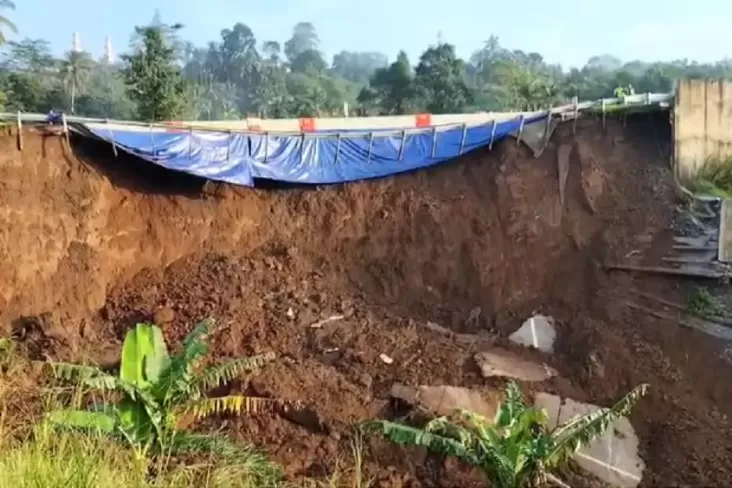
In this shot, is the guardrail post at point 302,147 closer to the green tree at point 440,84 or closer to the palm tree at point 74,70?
the green tree at point 440,84

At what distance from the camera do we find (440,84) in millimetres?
29031

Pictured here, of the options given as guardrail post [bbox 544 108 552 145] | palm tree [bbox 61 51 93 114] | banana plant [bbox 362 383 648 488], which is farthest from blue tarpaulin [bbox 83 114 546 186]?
palm tree [bbox 61 51 93 114]

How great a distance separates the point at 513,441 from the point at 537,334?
12.3 ft

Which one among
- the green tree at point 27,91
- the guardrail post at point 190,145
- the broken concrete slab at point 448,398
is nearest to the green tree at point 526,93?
the green tree at point 27,91

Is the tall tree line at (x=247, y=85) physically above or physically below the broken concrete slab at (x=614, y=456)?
above

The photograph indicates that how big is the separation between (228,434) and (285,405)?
73cm

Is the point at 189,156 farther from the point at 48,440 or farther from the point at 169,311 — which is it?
the point at 48,440

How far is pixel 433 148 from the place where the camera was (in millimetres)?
12648

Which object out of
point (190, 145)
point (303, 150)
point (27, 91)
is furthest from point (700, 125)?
point (27, 91)

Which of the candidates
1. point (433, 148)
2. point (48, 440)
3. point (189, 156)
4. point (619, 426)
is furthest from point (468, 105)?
point (48, 440)

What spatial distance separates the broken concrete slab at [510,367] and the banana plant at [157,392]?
2843 mm

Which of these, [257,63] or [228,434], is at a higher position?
[257,63]

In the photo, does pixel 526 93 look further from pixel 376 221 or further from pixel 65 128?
pixel 65 128

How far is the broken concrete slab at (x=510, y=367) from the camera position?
982 cm
